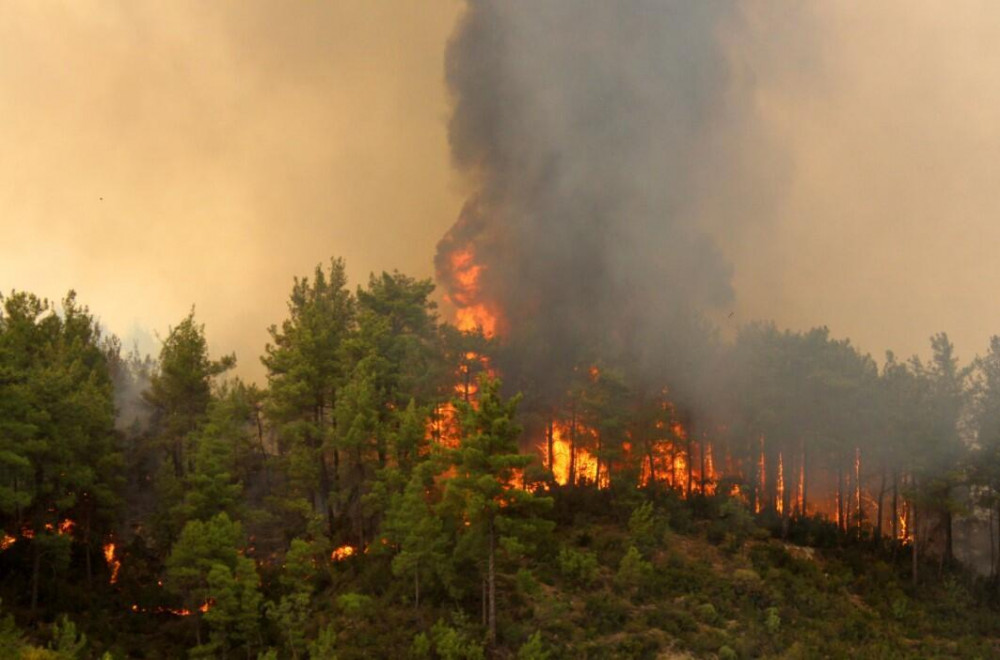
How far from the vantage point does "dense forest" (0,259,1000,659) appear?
28922mm

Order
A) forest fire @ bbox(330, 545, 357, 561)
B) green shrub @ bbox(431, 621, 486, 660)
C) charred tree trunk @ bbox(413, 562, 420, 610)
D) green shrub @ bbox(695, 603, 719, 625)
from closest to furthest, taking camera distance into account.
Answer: green shrub @ bbox(431, 621, 486, 660)
charred tree trunk @ bbox(413, 562, 420, 610)
green shrub @ bbox(695, 603, 719, 625)
forest fire @ bbox(330, 545, 357, 561)

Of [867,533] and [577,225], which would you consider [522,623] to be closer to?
[867,533]

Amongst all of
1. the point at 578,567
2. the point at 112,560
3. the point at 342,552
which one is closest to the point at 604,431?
the point at 578,567

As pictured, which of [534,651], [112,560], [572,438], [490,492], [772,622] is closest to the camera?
[534,651]

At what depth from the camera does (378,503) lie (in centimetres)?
3391

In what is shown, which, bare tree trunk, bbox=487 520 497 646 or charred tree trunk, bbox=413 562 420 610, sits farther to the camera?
charred tree trunk, bbox=413 562 420 610

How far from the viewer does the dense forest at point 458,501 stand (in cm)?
2892

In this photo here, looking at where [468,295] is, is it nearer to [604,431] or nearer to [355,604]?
[604,431]

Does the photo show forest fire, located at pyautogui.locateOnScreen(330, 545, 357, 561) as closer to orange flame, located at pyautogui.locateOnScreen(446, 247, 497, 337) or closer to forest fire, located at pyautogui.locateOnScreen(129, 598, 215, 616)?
forest fire, located at pyautogui.locateOnScreen(129, 598, 215, 616)

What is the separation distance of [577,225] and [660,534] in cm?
3504

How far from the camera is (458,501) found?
2919 cm

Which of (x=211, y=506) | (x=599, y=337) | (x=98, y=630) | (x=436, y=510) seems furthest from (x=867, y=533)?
(x=98, y=630)

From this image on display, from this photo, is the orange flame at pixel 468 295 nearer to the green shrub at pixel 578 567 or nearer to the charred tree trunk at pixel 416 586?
the green shrub at pixel 578 567

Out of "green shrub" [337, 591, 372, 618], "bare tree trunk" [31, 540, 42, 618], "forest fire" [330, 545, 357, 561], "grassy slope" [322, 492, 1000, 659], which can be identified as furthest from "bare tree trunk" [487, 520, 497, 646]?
"bare tree trunk" [31, 540, 42, 618]
